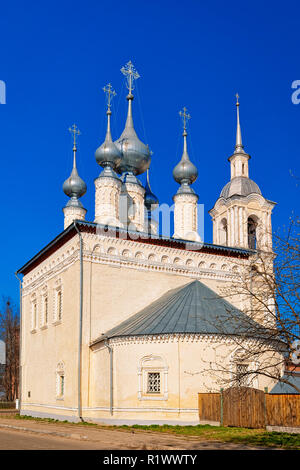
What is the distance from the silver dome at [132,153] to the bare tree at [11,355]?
984 inches

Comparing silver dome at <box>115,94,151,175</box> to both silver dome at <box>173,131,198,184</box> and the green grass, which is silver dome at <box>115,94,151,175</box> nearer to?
silver dome at <box>173,131,198,184</box>

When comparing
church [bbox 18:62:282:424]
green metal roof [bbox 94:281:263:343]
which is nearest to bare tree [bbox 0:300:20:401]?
church [bbox 18:62:282:424]

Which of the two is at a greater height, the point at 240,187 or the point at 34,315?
the point at 240,187

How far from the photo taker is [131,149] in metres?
29.4

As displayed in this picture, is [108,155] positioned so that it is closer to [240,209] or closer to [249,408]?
[240,209]

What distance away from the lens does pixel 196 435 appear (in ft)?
50.3

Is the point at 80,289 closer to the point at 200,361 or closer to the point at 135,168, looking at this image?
the point at 200,361

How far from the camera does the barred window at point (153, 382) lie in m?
19.7

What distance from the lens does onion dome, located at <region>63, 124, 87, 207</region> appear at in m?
33.8

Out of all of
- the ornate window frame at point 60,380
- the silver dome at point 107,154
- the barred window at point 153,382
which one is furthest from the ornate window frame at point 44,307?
the barred window at point 153,382

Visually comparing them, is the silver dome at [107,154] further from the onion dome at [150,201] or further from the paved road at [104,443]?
the paved road at [104,443]

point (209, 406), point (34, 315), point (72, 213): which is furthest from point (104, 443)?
point (72, 213)

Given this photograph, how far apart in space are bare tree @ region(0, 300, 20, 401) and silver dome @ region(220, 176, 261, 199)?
26439mm

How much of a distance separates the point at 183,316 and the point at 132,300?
3.95m
